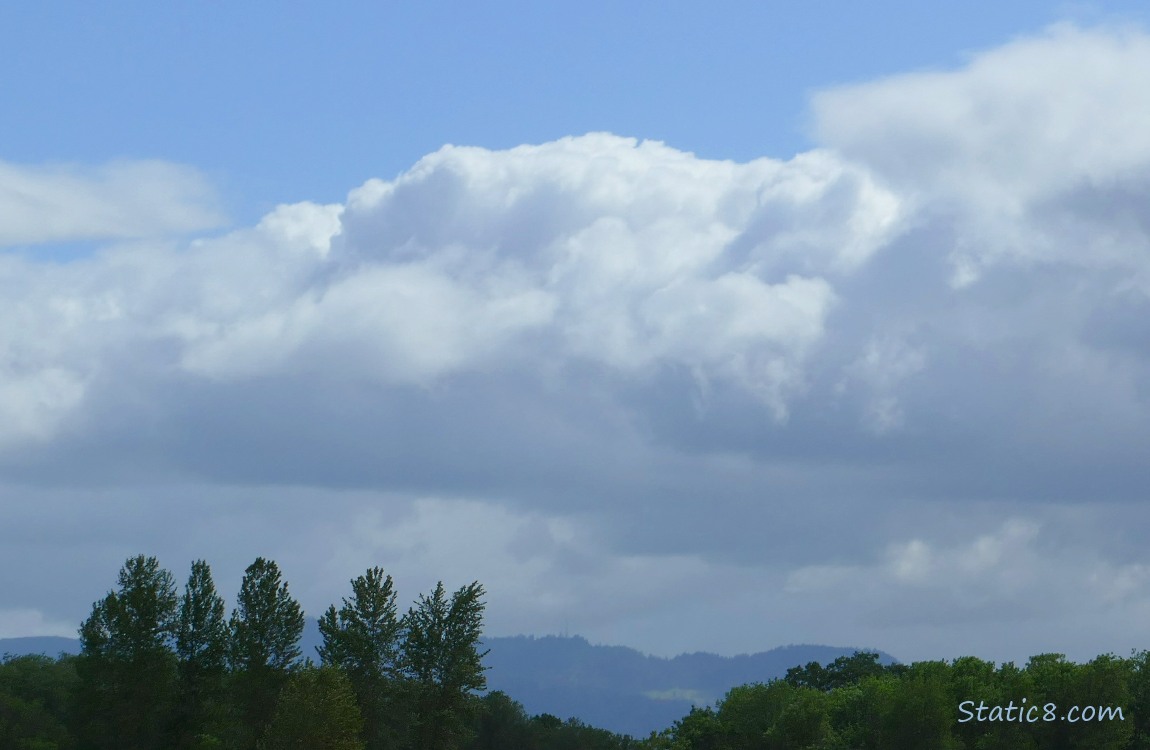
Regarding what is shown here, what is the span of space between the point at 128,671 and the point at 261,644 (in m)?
10.8

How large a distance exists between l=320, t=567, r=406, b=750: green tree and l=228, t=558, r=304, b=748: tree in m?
3.21

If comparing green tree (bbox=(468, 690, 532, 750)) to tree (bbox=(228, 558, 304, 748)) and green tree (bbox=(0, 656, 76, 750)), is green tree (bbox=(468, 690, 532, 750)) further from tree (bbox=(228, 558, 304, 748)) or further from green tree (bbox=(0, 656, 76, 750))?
tree (bbox=(228, 558, 304, 748))

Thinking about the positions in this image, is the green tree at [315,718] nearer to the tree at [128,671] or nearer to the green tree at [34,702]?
the tree at [128,671]

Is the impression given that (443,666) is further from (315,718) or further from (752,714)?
(752,714)

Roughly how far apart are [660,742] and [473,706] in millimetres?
39684

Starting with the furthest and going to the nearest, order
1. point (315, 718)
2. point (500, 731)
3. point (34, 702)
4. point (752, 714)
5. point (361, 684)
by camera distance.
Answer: point (500, 731) < point (752, 714) < point (34, 702) < point (361, 684) < point (315, 718)

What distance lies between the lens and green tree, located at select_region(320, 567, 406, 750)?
11338 centimetres

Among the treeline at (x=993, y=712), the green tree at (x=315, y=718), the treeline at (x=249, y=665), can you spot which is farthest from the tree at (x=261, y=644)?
the treeline at (x=993, y=712)

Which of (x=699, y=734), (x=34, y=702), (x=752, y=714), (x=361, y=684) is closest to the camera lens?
(x=361, y=684)

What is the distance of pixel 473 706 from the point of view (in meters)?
118

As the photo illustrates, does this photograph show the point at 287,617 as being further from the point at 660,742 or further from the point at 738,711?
the point at 738,711

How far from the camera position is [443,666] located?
387ft

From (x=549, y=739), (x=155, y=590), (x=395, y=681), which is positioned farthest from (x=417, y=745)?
(x=549, y=739)

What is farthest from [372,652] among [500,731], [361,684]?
[500,731]
